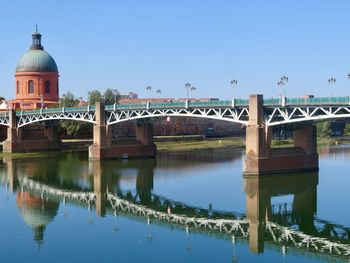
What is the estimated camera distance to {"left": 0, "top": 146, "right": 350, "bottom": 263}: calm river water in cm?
3538

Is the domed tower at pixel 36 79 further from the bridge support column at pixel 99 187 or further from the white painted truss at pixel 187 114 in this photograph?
the bridge support column at pixel 99 187

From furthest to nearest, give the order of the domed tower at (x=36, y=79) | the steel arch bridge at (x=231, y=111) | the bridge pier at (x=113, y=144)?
the domed tower at (x=36, y=79) < the bridge pier at (x=113, y=144) < the steel arch bridge at (x=231, y=111)

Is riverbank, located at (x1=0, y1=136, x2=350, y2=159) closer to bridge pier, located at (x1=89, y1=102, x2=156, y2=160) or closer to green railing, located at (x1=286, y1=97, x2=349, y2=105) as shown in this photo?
bridge pier, located at (x1=89, y1=102, x2=156, y2=160)

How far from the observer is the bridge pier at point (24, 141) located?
108113 millimetres

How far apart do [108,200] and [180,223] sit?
1277 cm

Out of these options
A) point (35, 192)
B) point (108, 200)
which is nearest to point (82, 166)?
point (35, 192)

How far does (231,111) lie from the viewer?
72688 mm

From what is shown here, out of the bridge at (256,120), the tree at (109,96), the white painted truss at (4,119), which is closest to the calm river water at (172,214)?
the bridge at (256,120)

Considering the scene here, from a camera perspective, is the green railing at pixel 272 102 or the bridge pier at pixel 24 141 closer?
the green railing at pixel 272 102

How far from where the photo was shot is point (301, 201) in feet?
176

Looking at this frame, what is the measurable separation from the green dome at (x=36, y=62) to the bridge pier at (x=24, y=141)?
74.3 ft

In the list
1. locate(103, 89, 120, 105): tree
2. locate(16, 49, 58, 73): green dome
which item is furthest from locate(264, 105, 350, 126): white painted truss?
locate(16, 49, 58, 73): green dome

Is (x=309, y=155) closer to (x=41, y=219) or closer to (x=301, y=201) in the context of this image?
(x=301, y=201)

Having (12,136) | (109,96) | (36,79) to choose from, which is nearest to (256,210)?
(12,136)
